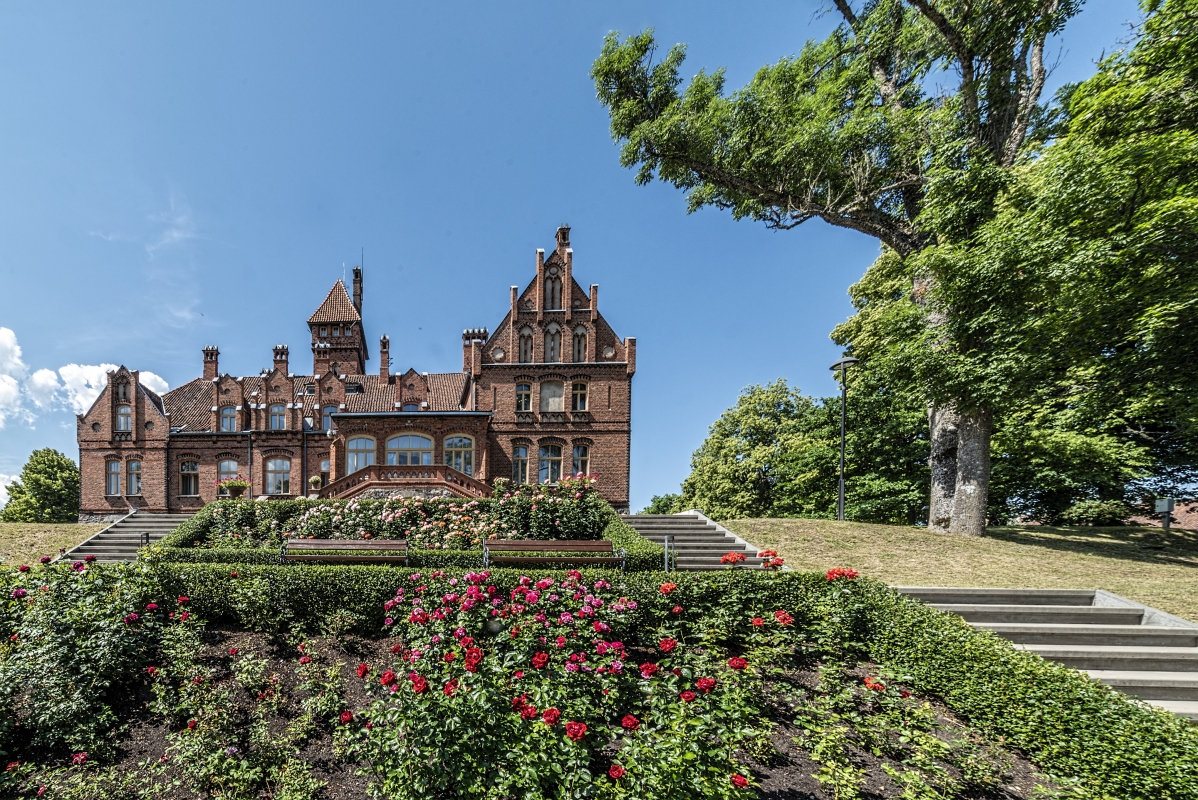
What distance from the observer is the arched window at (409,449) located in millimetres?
19984

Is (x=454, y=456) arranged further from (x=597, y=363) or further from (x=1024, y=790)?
(x=1024, y=790)

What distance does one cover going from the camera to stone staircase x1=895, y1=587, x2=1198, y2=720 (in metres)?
5.04

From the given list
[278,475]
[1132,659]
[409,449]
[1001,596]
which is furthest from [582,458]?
[278,475]

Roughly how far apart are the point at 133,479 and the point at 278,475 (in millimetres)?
8119

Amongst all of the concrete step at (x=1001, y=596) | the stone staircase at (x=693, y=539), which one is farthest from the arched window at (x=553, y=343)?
the concrete step at (x=1001, y=596)

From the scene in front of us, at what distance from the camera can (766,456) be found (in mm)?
24562

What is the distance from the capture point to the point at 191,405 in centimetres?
2511

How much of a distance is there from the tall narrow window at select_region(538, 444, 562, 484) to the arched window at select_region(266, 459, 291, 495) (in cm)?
Answer: 1475

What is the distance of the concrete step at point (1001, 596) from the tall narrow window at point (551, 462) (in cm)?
1520

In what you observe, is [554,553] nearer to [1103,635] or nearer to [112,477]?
[1103,635]

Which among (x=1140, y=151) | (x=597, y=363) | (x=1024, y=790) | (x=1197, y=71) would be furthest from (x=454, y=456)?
(x=1197, y=71)

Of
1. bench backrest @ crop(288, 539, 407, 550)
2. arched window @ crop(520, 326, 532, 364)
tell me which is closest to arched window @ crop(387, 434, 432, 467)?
arched window @ crop(520, 326, 532, 364)

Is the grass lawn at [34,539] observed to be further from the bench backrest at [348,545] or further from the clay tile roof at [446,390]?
the clay tile roof at [446,390]

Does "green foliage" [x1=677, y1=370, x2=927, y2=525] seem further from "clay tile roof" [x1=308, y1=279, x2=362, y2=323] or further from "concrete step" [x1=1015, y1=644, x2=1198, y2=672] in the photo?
"clay tile roof" [x1=308, y1=279, x2=362, y2=323]
